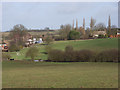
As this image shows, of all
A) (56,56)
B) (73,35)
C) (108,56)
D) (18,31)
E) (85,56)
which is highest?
(18,31)

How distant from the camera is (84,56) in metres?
40.6

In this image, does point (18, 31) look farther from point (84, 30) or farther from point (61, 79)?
point (61, 79)

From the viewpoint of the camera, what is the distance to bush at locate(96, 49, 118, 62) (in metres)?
37.7

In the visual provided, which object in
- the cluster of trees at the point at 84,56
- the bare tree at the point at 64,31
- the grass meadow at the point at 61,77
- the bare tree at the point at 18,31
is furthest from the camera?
the bare tree at the point at 64,31

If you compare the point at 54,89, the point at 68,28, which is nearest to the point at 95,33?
the point at 68,28

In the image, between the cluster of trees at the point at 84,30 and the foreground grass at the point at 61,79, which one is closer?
the foreground grass at the point at 61,79

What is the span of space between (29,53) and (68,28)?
65188 millimetres

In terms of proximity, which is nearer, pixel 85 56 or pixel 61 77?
pixel 61 77

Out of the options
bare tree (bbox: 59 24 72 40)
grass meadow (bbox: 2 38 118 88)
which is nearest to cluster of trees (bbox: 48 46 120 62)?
grass meadow (bbox: 2 38 118 88)

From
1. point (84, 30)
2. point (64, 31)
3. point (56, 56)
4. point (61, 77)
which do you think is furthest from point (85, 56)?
point (84, 30)

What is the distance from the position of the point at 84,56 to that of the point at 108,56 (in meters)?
4.99

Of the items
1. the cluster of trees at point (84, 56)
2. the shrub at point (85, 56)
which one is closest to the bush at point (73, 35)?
the cluster of trees at point (84, 56)

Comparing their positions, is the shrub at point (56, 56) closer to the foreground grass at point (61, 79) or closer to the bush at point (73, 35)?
the foreground grass at point (61, 79)

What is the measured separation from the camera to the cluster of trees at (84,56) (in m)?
38.3
